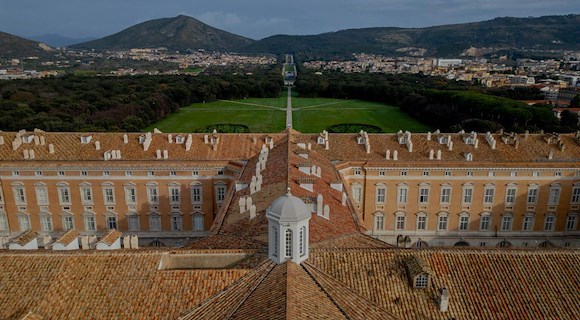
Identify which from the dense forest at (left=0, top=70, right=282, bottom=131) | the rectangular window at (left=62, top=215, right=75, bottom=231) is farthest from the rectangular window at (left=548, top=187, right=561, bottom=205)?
the dense forest at (left=0, top=70, right=282, bottom=131)

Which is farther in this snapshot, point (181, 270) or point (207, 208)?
point (207, 208)

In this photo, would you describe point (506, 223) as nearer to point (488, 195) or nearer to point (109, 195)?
point (488, 195)

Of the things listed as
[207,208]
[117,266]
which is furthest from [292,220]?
[207,208]

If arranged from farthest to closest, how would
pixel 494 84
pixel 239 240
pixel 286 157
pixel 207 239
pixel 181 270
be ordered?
pixel 494 84 < pixel 286 157 < pixel 207 239 < pixel 239 240 < pixel 181 270

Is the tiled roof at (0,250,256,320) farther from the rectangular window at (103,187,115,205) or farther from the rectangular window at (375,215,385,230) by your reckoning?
the rectangular window at (375,215,385,230)

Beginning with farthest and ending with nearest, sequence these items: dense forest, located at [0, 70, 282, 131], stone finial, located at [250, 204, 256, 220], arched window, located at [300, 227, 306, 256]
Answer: dense forest, located at [0, 70, 282, 131]
stone finial, located at [250, 204, 256, 220]
arched window, located at [300, 227, 306, 256]

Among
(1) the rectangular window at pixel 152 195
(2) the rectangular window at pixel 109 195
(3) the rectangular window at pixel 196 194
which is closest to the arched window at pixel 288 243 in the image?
(3) the rectangular window at pixel 196 194

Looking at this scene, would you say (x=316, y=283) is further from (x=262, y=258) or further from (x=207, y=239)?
(x=207, y=239)
